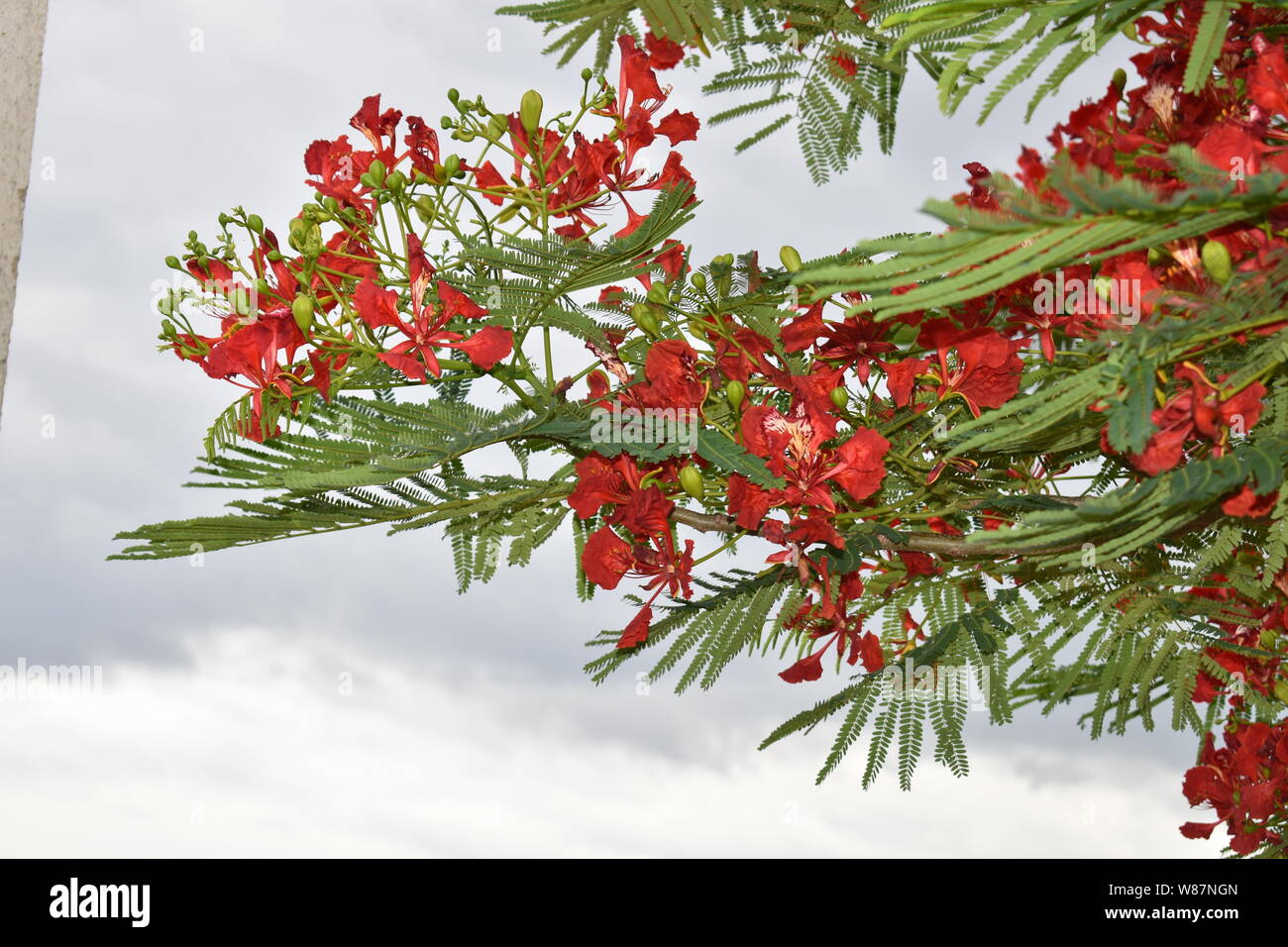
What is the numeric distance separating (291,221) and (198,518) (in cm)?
63

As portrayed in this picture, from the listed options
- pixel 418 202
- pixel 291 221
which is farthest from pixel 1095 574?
pixel 291 221

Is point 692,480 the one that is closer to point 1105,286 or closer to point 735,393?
point 735,393

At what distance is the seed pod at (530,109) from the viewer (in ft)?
8.02

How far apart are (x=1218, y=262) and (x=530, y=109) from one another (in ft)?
4.64

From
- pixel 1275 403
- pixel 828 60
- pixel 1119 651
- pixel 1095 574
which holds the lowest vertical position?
pixel 1119 651

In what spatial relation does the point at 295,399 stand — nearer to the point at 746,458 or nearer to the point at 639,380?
the point at 639,380

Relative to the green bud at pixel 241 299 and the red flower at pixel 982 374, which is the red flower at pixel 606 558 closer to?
the red flower at pixel 982 374

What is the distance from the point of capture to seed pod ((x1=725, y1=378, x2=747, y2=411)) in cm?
234

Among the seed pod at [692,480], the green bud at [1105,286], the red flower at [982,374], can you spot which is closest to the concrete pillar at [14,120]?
the seed pod at [692,480]

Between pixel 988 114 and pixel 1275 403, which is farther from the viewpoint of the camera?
pixel 1275 403

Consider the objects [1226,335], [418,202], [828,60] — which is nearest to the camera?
[1226,335]

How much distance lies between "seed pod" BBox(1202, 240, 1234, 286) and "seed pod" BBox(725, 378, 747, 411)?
3.06 feet

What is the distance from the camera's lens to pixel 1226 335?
174 centimetres

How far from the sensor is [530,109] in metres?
2.45
